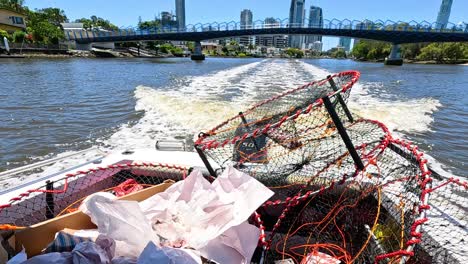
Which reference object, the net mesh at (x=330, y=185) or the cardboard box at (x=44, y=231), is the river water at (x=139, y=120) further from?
the cardboard box at (x=44, y=231)

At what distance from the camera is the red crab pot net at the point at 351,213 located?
2.09 meters

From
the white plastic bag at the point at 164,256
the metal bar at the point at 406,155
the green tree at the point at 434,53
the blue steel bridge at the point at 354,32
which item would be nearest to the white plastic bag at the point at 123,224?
the white plastic bag at the point at 164,256

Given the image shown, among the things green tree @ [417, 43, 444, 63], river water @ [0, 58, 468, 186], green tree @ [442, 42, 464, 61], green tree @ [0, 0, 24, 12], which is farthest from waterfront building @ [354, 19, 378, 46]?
green tree @ [0, 0, 24, 12]

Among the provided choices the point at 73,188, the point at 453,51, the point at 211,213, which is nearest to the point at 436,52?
the point at 453,51

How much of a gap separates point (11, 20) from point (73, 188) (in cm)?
6246

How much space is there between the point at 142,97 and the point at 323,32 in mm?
43228

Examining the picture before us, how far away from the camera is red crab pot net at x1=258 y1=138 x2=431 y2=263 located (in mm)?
2092

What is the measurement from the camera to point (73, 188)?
106 inches

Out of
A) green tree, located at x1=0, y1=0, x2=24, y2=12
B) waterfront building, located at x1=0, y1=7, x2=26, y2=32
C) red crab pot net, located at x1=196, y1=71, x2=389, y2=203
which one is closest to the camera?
red crab pot net, located at x1=196, y1=71, x2=389, y2=203

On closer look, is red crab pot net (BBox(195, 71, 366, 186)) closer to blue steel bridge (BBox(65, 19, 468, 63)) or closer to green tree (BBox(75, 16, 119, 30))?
blue steel bridge (BBox(65, 19, 468, 63))

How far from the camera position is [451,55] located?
62.3 meters

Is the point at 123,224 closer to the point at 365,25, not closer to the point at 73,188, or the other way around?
the point at 73,188

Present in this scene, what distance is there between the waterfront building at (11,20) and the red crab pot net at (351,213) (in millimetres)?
62434

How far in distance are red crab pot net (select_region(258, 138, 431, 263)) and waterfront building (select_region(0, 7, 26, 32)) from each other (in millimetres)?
62434
